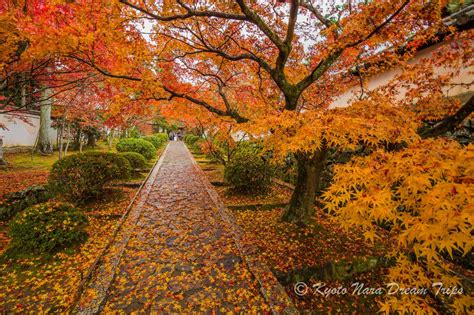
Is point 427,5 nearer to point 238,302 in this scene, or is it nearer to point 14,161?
point 238,302

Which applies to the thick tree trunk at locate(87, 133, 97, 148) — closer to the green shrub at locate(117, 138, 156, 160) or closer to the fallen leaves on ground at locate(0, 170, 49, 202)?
the green shrub at locate(117, 138, 156, 160)

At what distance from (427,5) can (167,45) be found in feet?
24.2

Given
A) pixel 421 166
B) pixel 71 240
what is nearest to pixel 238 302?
pixel 421 166

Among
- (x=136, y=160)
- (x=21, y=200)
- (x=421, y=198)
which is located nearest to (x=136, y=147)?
(x=136, y=160)

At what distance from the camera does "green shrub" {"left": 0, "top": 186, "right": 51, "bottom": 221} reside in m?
6.58

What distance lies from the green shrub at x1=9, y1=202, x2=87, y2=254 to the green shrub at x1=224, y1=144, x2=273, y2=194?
556 cm

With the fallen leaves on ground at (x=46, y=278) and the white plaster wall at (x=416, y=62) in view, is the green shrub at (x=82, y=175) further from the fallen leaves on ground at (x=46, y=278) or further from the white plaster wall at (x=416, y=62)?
the white plaster wall at (x=416, y=62)

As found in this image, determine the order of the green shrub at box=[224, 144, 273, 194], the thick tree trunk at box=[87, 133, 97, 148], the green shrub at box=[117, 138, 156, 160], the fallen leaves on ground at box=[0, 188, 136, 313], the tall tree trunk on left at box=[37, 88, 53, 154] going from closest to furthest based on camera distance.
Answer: the fallen leaves on ground at box=[0, 188, 136, 313] → the green shrub at box=[224, 144, 273, 194] → the tall tree trunk on left at box=[37, 88, 53, 154] → the green shrub at box=[117, 138, 156, 160] → the thick tree trunk at box=[87, 133, 97, 148]

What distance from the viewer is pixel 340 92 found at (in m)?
11.2

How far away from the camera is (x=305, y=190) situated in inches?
256

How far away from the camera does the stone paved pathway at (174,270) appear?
146 inches

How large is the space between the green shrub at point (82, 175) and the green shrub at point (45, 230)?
2.00m

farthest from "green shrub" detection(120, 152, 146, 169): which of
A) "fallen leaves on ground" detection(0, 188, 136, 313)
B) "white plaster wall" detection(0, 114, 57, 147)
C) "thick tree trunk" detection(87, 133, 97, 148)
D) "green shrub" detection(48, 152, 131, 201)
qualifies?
"thick tree trunk" detection(87, 133, 97, 148)

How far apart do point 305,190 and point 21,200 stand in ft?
28.9
